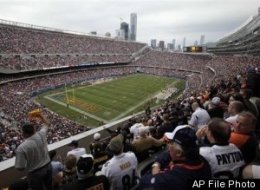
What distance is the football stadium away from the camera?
411 cm

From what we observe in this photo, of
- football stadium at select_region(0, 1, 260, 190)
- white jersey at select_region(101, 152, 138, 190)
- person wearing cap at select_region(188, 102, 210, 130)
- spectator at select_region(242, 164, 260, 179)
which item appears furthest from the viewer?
person wearing cap at select_region(188, 102, 210, 130)

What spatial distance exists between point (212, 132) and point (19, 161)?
129 inches

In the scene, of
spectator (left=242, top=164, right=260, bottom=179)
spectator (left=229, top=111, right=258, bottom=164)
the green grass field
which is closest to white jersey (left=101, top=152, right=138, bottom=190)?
spectator (left=229, top=111, right=258, bottom=164)

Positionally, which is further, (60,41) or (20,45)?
(60,41)

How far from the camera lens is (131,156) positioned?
5164 millimetres

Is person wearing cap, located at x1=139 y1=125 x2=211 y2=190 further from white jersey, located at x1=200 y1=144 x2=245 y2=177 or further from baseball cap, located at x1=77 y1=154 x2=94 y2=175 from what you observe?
baseball cap, located at x1=77 y1=154 x2=94 y2=175

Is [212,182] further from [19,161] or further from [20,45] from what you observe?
[20,45]

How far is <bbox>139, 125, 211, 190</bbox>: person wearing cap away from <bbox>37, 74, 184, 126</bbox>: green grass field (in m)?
31.2

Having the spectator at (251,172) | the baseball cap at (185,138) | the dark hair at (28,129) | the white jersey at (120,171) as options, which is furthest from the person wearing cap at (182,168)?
the dark hair at (28,129)

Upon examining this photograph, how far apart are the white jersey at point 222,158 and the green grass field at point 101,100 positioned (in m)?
30.8

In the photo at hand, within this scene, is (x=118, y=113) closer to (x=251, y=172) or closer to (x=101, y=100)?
(x=101, y=100)

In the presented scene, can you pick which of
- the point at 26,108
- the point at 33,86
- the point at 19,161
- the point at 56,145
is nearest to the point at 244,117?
the point at 19,161

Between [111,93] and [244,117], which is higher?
[244,117]

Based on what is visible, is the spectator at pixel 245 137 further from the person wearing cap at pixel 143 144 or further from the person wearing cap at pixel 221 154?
the person wearing cap at pixel 143 144
